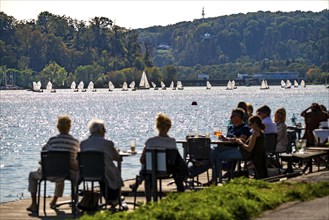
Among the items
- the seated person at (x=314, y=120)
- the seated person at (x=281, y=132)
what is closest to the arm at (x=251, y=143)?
the seated person at (x=281, y=132)

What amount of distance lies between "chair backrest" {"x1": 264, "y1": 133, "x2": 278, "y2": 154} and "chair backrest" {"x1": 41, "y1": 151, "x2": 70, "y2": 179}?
4.55 m

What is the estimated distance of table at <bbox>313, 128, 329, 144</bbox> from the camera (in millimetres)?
19641

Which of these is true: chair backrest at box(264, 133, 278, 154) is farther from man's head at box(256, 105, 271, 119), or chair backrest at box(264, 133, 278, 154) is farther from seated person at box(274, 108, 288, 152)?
seated person at box(274, 108, 288, 152)

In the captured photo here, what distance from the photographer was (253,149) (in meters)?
15.1

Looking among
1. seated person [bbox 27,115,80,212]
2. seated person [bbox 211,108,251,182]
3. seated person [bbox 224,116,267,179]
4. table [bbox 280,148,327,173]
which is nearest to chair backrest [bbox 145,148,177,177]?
seated person [bbox 27,115,80,212]

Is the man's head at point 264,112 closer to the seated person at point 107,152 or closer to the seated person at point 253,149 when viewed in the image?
the seated person at point 253,149

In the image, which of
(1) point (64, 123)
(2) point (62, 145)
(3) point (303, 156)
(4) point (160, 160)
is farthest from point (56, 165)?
(3) point (303, 156)

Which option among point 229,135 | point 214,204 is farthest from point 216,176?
point 214,204

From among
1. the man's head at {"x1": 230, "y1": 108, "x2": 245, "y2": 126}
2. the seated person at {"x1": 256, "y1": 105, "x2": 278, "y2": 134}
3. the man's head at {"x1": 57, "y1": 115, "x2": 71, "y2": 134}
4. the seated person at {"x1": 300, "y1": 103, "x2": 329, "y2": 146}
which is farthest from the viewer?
the seated person at {"x1": 300, "y1": 103, "x2": 329, "y2": 146}

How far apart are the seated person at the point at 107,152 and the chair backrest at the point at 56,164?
0.26m

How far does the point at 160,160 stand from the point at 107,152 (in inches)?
28.3

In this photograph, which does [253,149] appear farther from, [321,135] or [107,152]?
[321,135]

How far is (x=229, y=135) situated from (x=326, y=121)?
204 inches

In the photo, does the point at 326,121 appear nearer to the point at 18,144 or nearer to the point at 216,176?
the point at 216,176
